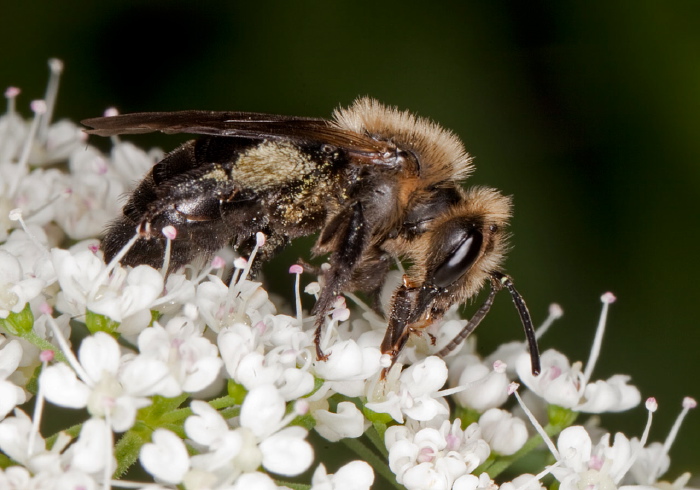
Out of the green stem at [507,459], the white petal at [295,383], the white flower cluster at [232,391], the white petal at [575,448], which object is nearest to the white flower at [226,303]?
the white flower cluster at [232,391]

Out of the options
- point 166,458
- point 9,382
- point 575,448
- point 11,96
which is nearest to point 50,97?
point 11,96

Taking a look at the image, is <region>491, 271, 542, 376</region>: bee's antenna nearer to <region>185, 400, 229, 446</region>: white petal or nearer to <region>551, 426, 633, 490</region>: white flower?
<region>551, 426, 633, 490</region>: white flower

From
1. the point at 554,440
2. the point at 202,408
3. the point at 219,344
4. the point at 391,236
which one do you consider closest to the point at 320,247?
the point at 391,236

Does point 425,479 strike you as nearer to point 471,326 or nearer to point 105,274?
point 471,326

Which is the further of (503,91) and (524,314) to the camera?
(503,91)

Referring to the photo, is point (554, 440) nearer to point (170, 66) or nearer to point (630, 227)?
point (630, 227)

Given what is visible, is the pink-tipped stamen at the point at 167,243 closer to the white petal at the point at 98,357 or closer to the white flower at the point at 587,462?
the white petal at the point at 98,357
